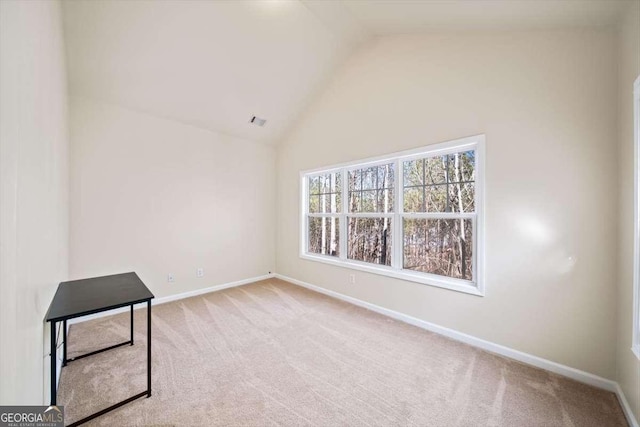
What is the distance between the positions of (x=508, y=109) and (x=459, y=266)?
5.42 feet

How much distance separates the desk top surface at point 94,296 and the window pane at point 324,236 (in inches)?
107

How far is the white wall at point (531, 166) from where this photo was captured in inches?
75.0

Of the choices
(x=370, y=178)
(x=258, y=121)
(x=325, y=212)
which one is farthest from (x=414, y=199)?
(x=258, y=121)

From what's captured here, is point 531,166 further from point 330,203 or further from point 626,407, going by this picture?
point 330,203

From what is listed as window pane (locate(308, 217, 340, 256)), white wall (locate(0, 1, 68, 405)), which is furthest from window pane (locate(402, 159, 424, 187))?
white wall (locate(0, 1, 68, 405))

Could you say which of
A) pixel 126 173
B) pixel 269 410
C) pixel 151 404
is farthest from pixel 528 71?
pixel 126 173

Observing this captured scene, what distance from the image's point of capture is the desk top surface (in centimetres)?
148

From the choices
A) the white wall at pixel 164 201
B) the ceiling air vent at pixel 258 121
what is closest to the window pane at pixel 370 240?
the white wall at pixel 164 201

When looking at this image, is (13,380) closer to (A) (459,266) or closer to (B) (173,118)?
(A) (459,266)

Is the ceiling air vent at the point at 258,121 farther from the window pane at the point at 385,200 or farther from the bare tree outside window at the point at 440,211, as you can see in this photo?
the bare tree outside window at the point at 440,211

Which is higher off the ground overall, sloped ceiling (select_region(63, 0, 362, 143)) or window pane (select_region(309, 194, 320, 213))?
sloped ceiling (select_region(63, 0, 362, 143))

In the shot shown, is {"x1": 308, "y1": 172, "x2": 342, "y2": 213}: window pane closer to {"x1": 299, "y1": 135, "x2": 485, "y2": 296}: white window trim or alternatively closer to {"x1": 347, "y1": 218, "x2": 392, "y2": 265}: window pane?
{"x1": 299, "y1": 135, "x2": 485, "y2": 296}: white window trim

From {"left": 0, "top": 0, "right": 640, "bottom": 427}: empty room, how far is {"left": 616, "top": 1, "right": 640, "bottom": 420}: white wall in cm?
2

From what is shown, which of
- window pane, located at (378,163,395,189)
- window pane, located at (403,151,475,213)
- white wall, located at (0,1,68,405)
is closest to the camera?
white wall, located at (0,1,68,405)
